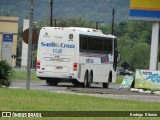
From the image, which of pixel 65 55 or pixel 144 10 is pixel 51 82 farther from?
pixel 144 10

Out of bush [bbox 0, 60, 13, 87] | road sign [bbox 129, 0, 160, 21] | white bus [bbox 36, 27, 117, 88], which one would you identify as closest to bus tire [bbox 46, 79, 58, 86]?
white bus [bbox 36, 27, 117, 88]

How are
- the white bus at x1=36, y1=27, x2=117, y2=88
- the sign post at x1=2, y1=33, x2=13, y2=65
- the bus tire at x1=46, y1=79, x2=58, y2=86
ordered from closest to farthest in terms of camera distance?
the white bus at x1=36, y1=27, x2=117, y2=88 < the bus tire at x1=46, y1=79, x2=58, y2=86 < the sign post at x1=2, y1=33, x2=13, y2=65

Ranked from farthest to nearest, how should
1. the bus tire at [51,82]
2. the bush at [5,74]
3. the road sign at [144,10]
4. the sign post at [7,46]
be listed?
the road sign at [144,10] < the sign post at [7,46] < the bus tire at [51,82] < the bush at [5,74]

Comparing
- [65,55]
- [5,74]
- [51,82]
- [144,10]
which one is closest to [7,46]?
[51,82]

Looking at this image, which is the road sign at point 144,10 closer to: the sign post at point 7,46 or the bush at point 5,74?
the sign post at point 7,46

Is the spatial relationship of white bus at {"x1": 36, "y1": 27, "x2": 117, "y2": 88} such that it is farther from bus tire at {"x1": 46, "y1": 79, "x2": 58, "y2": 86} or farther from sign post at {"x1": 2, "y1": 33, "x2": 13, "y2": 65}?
sign post at {"x1": 2, "y1": 33, "x2": 13, "y2": 65}

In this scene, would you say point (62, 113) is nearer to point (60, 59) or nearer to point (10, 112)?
point (10, 112)

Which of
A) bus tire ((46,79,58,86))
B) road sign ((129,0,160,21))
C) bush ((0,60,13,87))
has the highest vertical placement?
road sign ((129,0,160,21))

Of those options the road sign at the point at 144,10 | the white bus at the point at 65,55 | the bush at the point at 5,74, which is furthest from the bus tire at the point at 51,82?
the bush at the point at 5,74

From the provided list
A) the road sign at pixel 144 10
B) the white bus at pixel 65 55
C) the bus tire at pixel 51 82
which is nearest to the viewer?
the white bus at pixel 65 55

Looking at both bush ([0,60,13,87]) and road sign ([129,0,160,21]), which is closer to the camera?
bush ([0,60,13,87])

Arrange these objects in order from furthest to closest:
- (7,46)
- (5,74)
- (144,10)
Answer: (7,46) → (144,10) → (5,74)

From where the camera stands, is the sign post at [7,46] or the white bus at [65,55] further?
the sign post at [7,46]

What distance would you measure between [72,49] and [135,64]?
80.9m
